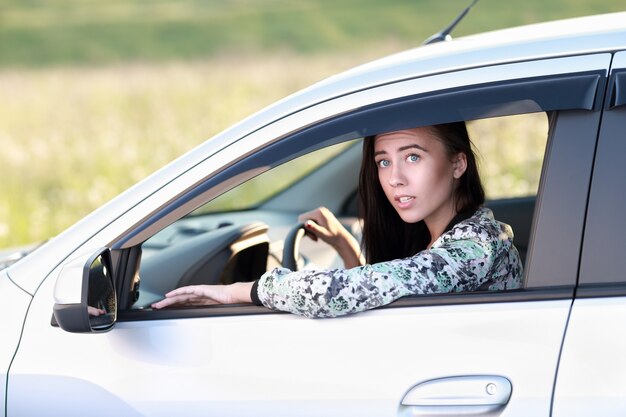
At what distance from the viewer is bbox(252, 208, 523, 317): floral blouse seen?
2061mm

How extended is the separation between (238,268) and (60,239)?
3.26 feet

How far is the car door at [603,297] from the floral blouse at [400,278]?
327 millimetres

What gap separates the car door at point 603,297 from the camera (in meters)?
1.88

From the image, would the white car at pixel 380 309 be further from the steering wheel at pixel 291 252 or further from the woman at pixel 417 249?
the steering wheel at pixel 291 252

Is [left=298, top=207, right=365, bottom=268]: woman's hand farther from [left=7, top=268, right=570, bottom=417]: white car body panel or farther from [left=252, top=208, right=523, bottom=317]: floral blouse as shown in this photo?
[left=7, top=268, right=570, bottom=417]: white car body panel

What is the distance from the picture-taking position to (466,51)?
2.17m

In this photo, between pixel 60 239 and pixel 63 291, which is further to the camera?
pixel 60 239

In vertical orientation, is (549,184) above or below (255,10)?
below

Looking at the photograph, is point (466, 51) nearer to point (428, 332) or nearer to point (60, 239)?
point (428, 332)

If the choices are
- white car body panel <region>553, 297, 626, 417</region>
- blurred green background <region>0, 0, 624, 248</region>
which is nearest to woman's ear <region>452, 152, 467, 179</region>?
white car body panel <region>553, 297, 626, 417</region>

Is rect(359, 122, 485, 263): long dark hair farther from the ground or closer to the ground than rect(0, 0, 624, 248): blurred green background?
closer to the ground

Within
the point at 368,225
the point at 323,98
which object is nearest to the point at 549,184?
Result: the point at 323,98

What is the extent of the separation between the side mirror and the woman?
176mm

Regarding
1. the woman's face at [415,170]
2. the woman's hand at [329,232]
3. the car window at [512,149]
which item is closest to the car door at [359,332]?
the woman's face at [415,170]
